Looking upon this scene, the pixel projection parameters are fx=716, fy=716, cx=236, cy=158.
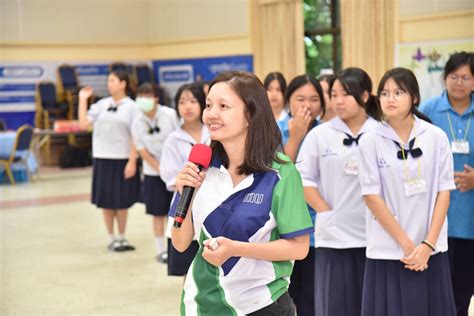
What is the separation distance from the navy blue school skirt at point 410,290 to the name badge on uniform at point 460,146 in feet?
2.96

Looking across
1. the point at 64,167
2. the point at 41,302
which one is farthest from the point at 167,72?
the point at 41,302

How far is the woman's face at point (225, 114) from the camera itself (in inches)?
84.9

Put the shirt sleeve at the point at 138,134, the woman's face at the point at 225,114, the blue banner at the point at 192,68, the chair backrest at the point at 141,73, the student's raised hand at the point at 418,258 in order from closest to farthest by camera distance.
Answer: the woman's face at the point at 225,114 → the student's raised hand at the point at 418,258 → the shirt sleeve at the point at 138,134 → the blue banner at the point at 192,68 → the chair backrest at the point at 141,73

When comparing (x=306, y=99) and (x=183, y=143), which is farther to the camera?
(x=183, y=143)

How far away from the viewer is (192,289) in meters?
2.24

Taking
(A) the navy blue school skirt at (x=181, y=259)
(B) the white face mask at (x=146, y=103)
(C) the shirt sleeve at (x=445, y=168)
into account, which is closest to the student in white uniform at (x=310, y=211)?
(A) the navy blue school skirt at (x=181, y=259)

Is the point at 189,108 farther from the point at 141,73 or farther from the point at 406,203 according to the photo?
the point at 141,73

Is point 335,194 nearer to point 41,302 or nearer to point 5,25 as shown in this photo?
point 41,302

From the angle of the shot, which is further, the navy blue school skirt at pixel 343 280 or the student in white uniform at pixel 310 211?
the student in white uniform at pixel 310 211

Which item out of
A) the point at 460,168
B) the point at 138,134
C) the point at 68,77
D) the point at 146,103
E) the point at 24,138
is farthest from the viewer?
the point at 68,77

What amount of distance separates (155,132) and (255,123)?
14.1ft

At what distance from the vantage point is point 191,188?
216cm

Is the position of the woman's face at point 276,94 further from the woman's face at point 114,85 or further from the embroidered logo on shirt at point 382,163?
the woman's face at point 114,85

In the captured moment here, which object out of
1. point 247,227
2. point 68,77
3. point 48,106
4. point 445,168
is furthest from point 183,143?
point 68,77
